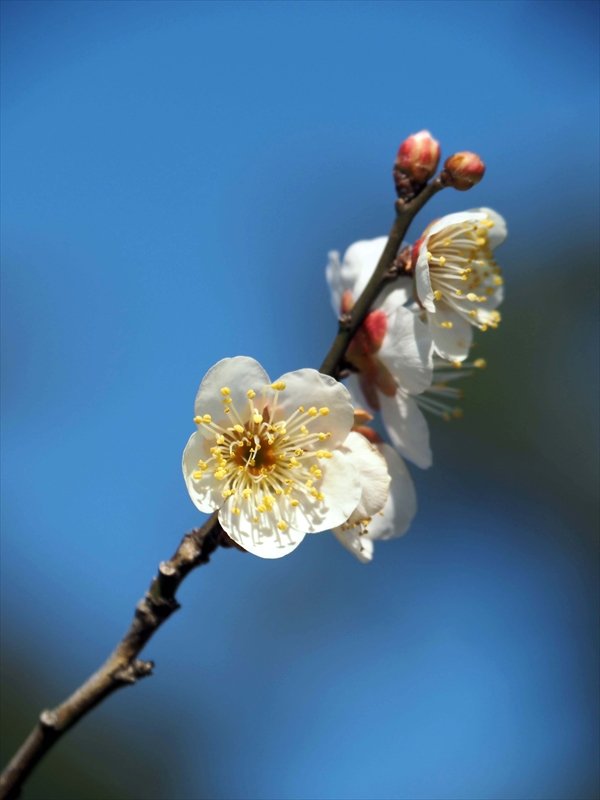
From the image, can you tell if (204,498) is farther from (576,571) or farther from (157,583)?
(576,571)

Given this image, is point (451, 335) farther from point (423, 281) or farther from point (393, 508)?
point (393, 508)

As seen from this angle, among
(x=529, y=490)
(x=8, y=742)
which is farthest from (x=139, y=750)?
(x=529, y=490)

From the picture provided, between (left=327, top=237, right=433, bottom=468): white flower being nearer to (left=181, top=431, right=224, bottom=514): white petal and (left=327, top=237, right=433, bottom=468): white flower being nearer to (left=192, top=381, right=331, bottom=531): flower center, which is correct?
(left=192, top=381, right=331, bottom=531): flower center

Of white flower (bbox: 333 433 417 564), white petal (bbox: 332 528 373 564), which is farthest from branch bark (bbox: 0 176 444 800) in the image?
white flower (bbox: 333 433 417 564)

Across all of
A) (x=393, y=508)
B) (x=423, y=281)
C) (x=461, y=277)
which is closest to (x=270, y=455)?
(x=393, y=508)

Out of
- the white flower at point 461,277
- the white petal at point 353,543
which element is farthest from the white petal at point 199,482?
the white flower at point 461,277

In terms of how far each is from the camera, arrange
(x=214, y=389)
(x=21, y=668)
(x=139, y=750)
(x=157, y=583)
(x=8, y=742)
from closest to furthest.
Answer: (x=157, y=583) < (x=214, y=389) < (x=8, y=742) < (x=139, y=750) < (x=21, y=668)

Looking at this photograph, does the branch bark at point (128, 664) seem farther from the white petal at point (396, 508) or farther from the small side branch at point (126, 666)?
the white petal at point (396, 508)
